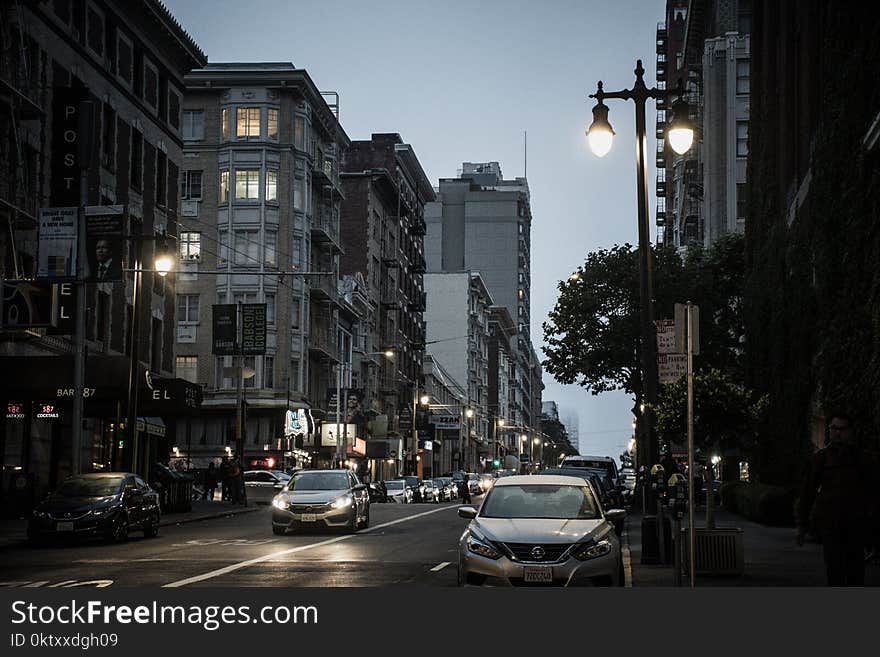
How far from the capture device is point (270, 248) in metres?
72.8

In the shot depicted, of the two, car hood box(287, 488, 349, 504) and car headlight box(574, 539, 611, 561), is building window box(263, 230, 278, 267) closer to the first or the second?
car hood box(287, 488, 349, 504)

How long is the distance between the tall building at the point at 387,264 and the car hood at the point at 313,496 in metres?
50.4

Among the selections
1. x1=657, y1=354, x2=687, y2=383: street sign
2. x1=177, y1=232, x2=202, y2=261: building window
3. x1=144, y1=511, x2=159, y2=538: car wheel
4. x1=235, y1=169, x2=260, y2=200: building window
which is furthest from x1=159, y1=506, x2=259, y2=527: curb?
x1=235, y1=169, x2=260, y2=200: building window

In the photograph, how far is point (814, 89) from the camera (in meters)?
30.3

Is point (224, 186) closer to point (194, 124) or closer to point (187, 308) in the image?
point (194, 124)

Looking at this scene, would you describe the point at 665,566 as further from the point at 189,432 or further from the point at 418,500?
the point at 189,432

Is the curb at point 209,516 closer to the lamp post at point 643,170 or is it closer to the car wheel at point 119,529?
the car wheel at point 119,529

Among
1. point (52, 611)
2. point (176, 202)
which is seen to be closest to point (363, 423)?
Answer: point (176, 202)

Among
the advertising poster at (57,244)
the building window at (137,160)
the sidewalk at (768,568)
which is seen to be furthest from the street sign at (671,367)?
the building window at (137,160)

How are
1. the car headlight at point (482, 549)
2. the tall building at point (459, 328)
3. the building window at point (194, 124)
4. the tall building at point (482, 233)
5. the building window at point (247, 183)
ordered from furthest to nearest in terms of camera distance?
the tall building at point (482, 233) → the tall building at point (459, 328) → the building window at point (194, 124) → the building window at point (247, 183) → the car headlight at point (482, 549)

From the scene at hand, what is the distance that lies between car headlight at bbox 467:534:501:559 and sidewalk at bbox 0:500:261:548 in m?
15.2

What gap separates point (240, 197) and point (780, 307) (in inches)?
1760

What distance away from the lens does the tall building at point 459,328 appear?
458 feet

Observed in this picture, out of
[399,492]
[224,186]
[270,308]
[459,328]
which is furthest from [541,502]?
[459,328]
